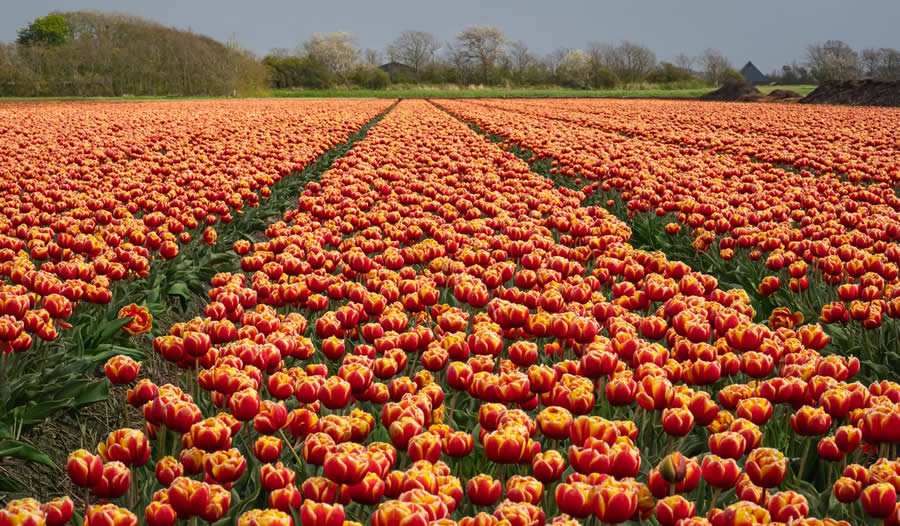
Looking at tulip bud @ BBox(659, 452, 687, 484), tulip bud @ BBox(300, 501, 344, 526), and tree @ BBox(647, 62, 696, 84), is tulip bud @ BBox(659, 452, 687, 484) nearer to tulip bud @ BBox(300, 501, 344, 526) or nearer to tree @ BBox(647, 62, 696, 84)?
tulip bud @ BBox(300, 501, 344, 526)

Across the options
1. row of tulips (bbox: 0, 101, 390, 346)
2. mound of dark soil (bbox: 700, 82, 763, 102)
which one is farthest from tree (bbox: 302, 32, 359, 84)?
row of tulips (bbox: 0, 101, 390, 346)

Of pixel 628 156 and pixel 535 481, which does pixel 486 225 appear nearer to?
pixel 535 481

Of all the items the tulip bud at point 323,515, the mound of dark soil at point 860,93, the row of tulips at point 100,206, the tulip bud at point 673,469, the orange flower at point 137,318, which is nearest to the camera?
the tulip bud at point 323,515

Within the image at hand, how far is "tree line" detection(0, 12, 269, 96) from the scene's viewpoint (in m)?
62.1

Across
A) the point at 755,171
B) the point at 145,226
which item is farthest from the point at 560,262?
the point at 755,171

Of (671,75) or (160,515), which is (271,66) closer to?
(671,75)

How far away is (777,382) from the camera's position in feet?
9.03

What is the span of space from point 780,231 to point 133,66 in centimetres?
7119

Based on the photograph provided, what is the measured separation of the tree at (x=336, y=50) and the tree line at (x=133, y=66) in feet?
116

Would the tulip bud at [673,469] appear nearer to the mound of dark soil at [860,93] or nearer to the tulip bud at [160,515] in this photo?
the tulip bud at [160,515]

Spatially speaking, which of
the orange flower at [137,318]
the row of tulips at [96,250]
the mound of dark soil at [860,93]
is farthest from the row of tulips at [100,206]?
the mound of dark soil at [860,93]

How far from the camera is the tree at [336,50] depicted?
4496 inches

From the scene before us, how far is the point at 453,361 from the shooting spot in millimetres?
3291

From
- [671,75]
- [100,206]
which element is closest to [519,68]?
[671,75]
